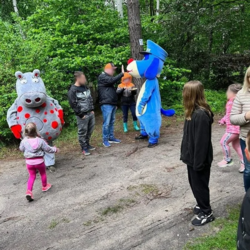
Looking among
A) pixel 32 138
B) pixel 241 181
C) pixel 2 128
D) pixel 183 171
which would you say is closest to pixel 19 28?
pixel 2 128

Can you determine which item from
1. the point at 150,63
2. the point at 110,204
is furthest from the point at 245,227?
the point at 150,63

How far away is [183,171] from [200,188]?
1.74 metres

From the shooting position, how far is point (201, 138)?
2.96 m

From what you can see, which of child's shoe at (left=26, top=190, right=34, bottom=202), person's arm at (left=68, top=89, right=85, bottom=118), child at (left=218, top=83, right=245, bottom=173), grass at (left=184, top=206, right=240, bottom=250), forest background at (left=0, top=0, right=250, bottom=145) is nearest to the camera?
grass at (left=184, top=206, right=240, bottom=250)

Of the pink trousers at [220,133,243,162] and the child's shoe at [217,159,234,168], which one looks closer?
the pink trousers at [220,133,243,162]

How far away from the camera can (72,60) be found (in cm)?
816

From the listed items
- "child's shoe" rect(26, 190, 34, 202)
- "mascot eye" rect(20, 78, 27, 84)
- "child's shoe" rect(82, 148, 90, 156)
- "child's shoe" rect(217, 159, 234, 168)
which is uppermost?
"mascot eye" rect(20, 78, 27, 84)

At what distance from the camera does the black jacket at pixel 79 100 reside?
220 inches

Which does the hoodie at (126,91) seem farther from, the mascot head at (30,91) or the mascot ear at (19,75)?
the mascot ear at (19,75)

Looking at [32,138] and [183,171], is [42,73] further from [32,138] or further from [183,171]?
[183,171]

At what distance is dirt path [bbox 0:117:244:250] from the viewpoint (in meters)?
3.25

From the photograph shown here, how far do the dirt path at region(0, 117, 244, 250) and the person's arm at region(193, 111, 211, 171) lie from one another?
33.8 inches

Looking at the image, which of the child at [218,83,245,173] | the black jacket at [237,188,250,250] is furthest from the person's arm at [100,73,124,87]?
the black jacket at [237,188,250,250]

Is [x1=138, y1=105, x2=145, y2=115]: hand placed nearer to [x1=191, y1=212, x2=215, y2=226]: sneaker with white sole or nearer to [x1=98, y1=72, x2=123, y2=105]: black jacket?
[x1=98, y1=72, x2=123, y2=105]: black jacket
